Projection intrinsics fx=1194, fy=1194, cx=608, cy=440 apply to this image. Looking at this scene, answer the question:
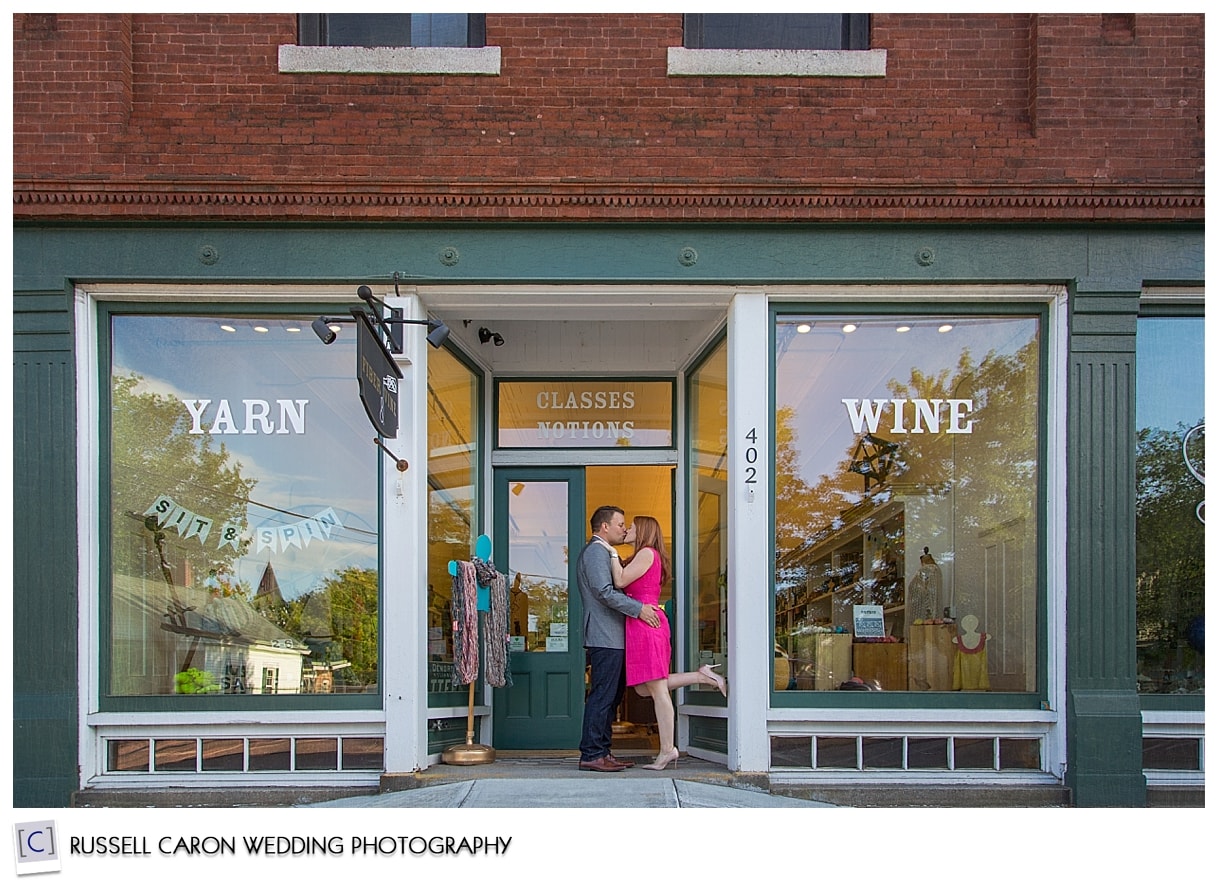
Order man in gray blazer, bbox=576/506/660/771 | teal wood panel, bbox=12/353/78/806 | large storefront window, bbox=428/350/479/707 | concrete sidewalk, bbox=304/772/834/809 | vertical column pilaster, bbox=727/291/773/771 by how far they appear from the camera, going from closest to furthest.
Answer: concrete sidewalk, bbox=304/772/834/809 < teal wood panel, bbox=12/353/78/806 < vertical column pilaster, bbox=727/291/773/771 < man in gray blazer, bbox=576/506/660/771 < large storefront window, bbox=428/350/479/707

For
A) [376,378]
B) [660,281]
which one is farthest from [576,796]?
[660,281]

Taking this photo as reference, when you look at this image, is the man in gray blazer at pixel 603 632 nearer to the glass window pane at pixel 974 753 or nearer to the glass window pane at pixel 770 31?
the glass window pane at pixel 974 753

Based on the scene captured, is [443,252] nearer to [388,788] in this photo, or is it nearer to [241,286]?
[241,286]

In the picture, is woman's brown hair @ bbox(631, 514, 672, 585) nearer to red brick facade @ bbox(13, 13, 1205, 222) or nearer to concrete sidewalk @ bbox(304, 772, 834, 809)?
concrete sidewalk @ bbox(304, 772, 834, 809)

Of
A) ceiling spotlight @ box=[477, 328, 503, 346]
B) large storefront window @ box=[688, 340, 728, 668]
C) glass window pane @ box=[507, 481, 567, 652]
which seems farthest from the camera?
glass window pane @ box=[507, 481, 567, 652]

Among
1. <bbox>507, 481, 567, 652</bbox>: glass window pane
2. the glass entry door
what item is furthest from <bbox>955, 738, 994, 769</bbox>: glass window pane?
<bbox>507, 481, 567, 652</bbox>: glass window pane

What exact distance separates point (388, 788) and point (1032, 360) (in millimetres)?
5276

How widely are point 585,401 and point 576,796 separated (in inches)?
148

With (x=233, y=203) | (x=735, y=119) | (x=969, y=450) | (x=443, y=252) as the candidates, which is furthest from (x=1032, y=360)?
(x=233, y=203)

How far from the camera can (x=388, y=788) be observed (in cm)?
791

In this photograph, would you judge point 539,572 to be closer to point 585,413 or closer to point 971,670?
point 585,413

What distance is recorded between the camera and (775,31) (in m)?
8.50

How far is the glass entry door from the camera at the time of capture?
9812 mm

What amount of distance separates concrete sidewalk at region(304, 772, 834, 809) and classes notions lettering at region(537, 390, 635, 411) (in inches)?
132
